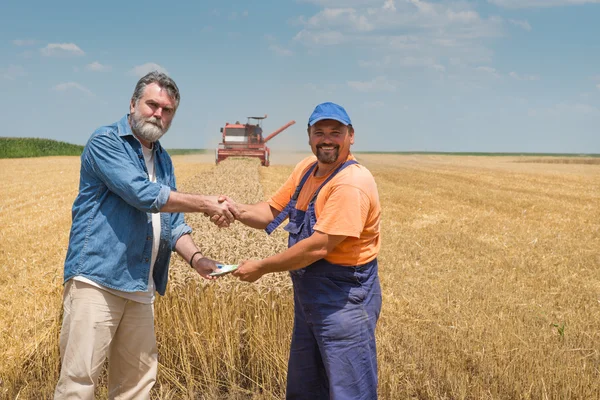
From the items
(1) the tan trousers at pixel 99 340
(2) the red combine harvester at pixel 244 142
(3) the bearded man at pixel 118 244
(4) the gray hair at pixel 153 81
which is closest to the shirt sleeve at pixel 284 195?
(3) the bearded man at pixel 118 244

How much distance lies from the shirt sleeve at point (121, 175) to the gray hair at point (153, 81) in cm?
31

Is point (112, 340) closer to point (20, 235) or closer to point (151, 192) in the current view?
point (151, 192)

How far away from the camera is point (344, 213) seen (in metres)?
2.98

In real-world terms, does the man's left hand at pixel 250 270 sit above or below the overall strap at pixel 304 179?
below

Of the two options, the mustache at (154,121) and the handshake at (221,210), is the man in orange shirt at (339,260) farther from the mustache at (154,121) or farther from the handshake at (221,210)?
the mustache at (154,121)

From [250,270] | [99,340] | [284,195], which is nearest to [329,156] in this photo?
[284,195]

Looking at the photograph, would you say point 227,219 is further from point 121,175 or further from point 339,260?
point 339,260

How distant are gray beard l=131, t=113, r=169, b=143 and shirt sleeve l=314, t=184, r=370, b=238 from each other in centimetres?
115

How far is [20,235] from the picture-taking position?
1073 centimetres

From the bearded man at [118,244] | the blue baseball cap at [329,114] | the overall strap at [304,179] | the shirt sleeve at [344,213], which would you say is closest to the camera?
the shirt sleeve at [344,213]

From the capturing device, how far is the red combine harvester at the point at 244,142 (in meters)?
30.2

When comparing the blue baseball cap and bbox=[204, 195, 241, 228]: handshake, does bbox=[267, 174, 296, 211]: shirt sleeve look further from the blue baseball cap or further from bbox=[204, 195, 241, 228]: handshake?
the blue baseball cap

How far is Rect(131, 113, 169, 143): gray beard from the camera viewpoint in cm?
336

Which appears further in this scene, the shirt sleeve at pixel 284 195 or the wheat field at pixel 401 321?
the wheat field at pixel 401 321
